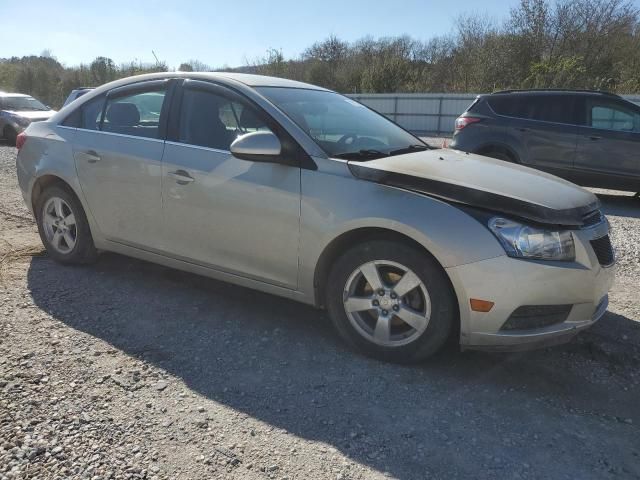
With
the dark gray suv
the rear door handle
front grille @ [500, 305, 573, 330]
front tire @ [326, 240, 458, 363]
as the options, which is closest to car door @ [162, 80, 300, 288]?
front tire @ [326, 240, 458, 363]

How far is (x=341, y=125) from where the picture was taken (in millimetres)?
3773

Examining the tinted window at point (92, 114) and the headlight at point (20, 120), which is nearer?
the tinted window at point (92, 114)

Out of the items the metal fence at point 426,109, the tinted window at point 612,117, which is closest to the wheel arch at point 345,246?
the tinted window at point 612,117

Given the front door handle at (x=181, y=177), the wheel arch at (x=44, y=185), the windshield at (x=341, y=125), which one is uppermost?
the windshield at (x=341, y=125)

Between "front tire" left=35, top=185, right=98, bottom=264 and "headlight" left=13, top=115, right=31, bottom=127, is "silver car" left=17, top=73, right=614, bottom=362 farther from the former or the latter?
"headlight" left=13, top=115, right=31, bottom=127

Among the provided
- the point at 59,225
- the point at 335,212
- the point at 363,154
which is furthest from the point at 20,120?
the point at 335,212

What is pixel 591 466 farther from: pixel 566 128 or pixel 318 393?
pixel 566 128

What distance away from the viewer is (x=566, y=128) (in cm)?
845

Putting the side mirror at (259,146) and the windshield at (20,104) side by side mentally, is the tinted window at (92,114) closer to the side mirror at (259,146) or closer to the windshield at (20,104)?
the side mirror at (259,146)

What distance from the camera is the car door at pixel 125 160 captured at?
394 centimetres

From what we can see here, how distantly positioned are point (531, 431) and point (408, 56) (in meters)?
35.3

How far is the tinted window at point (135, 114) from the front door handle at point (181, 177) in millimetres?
416

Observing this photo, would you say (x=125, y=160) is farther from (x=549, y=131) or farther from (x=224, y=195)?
(x=549, y=131)

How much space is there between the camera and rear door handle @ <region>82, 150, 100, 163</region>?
424 cm
